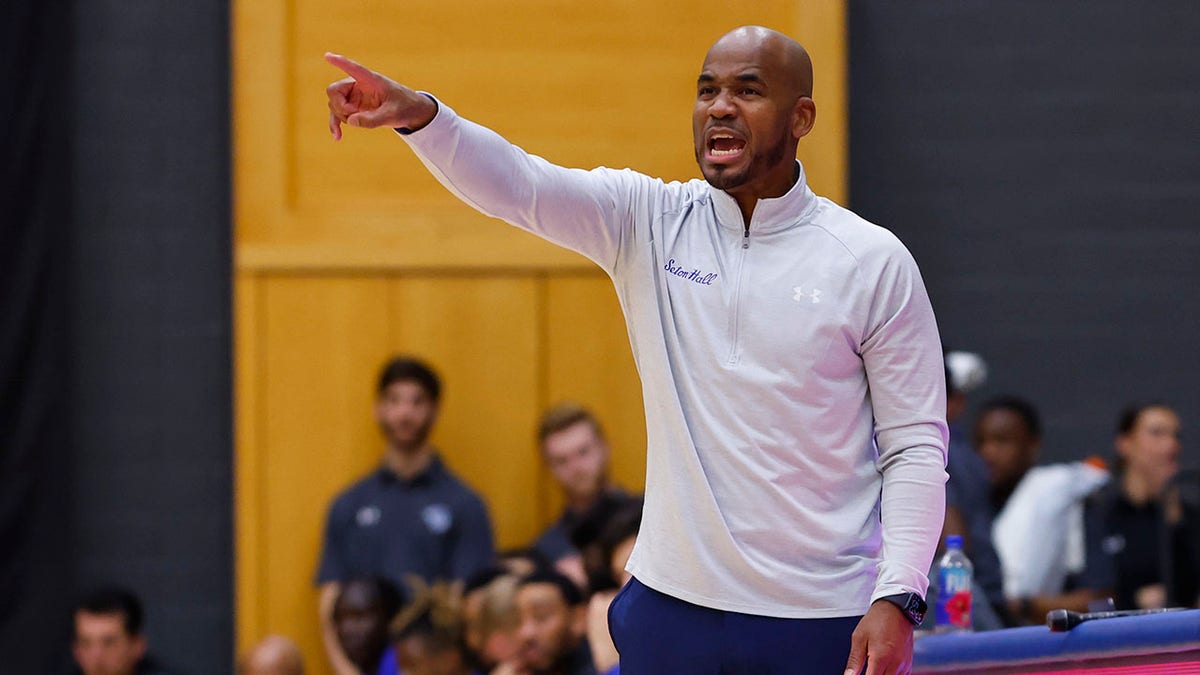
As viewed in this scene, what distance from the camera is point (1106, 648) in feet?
10.6

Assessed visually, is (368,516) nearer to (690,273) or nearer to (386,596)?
(386,596)

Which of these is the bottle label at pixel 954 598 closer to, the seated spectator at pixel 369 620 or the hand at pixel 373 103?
the hand at pixel 373 103

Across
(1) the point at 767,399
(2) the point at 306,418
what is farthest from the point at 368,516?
(1) the point at 767,399

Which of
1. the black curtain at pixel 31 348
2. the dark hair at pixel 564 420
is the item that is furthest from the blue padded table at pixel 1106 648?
the black curtain at pixel 31 348

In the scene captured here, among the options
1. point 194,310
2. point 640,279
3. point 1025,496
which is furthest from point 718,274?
point 194,310

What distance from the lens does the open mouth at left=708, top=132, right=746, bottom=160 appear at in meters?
2.64

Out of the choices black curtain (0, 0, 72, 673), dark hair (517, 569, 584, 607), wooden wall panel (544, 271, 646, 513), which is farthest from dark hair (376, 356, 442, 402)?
black curtain (0, 0, 72, 673)

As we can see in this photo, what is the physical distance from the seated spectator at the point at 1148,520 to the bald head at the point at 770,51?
4.14m

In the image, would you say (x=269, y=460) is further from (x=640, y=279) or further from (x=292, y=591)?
(x=640, y=279)

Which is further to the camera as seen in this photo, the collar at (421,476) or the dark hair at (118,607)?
the collar at (421,476)

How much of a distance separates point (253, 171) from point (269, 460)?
1.19m

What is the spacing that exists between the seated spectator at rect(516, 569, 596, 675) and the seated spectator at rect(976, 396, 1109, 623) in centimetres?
183

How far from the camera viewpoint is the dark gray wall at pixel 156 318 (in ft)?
24.0

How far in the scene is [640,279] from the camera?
2742 millimetres
